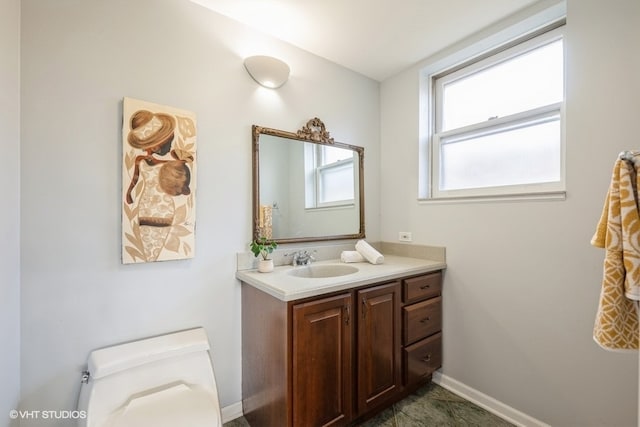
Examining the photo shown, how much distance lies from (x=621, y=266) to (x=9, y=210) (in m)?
2.14

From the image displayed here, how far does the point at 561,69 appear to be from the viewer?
5.22 feet

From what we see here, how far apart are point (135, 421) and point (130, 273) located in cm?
64

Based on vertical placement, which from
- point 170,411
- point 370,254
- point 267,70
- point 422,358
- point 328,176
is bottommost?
point 422,358

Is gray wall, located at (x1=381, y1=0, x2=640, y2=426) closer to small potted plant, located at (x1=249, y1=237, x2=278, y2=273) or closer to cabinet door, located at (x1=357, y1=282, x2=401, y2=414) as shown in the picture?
cabinet door, located at (x1=357, y1=282, x2=401, y2=414)

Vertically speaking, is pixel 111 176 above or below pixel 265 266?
above

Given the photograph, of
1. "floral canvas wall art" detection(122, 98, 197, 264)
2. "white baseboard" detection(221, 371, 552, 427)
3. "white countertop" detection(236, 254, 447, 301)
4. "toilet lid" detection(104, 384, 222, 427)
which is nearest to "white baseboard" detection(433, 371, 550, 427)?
"white baseboard" detection(221, 371, 552, 427)

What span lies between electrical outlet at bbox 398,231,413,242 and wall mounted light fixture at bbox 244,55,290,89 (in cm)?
147

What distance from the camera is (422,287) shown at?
188cm

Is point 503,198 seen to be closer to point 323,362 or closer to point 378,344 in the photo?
point 378,344

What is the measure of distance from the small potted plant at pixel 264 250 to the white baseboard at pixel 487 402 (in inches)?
59.7

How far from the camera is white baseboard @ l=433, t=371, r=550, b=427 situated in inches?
63.6

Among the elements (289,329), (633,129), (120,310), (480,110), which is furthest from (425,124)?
(120,310)

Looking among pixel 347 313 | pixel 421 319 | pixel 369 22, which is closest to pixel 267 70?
pixel 369 22

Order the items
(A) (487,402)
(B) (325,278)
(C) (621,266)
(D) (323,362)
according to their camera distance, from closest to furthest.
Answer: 1. (C) (621,266)
2. (D) (323,362)
3. (B) (325,278)
4. (A) (487,402)
